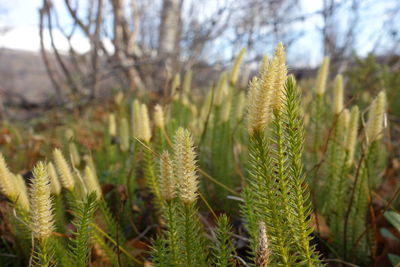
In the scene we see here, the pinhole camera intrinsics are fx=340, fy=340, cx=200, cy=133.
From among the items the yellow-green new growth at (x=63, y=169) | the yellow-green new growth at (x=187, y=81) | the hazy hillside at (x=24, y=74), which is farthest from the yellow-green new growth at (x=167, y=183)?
the hazy hillside at (x=24, y=74)

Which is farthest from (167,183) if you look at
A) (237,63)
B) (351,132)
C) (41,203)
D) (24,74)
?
(24,74)

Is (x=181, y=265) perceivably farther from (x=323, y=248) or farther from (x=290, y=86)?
(x=323, y=248)

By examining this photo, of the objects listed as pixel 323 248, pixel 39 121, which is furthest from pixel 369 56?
pixel 39 121

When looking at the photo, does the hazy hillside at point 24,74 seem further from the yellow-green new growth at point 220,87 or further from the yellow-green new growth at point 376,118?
the yellow-green new growth at point 376,118

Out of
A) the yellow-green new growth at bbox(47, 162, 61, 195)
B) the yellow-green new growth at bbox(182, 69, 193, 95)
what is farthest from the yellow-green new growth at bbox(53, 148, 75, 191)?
the yellow-green new growth at bbox(182, 69, 193, 95)

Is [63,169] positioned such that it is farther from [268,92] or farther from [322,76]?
[322,76]

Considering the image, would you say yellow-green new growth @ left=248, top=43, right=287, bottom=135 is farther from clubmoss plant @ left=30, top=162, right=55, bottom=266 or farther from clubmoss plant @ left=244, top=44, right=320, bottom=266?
clubmoss plant @ left=30, top=162, right=55, bottom=266
